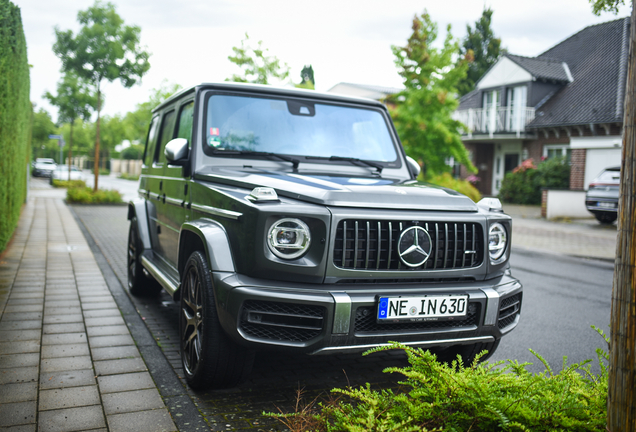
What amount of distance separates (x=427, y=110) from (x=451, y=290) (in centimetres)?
1483

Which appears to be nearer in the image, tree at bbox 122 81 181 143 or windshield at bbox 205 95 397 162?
windshield at bbox 205 95 397 162

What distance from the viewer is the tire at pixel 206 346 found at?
3.09 meters

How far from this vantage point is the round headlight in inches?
135

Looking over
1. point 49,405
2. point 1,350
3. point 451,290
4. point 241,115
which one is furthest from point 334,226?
point 1,350

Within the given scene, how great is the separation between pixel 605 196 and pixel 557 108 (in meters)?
10.4

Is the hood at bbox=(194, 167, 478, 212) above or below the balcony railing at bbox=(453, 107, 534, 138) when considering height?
below

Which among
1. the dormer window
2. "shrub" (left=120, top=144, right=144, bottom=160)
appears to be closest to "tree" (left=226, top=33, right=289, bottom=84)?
the dormer window

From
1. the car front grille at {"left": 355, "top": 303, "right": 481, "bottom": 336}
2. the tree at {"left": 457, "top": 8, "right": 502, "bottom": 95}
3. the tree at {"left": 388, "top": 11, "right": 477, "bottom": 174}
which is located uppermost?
the tree at {"left": 457, "top": 8, "right": 502, "bottom": 95}

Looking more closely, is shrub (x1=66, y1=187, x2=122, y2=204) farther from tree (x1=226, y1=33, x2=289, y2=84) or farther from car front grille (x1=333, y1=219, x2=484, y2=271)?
car front grille (x1=333, y1=219, x2=484, y2=271)

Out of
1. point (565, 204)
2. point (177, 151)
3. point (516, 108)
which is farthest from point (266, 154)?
point (516, 108)

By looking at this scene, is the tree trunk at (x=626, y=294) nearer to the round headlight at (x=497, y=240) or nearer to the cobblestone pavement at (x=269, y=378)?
the round headlight at (x=497, y=240)

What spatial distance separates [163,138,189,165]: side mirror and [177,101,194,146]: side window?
131mm

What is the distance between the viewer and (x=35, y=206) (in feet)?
57.1

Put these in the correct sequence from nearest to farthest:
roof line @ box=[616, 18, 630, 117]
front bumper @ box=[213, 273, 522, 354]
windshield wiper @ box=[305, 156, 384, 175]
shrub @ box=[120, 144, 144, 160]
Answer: front bumper @ box=[213, 273, 522, 354], windshield wiper @ box=[305, 156, 384, 175], roof line @ box=[616, 18, 630, 117], shrub @ box=[120, 144, 144, 160]
